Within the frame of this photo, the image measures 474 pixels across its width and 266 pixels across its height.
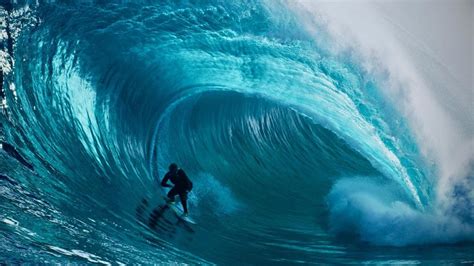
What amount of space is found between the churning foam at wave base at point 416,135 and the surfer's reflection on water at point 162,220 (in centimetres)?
264

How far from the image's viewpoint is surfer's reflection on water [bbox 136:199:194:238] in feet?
15.6

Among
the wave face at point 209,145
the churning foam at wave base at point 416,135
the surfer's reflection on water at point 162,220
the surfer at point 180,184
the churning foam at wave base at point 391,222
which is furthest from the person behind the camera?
the churning foam at wave base at point 416,135

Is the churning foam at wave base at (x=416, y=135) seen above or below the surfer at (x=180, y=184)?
above

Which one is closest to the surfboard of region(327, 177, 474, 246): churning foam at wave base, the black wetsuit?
the black wetsuit

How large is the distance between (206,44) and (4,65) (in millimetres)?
3594

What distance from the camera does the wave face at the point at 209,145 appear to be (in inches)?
168

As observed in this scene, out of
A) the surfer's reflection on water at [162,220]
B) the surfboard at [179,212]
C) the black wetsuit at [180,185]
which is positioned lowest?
the surfer's reflection on water at [162,220]

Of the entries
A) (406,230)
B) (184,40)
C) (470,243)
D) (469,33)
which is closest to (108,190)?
(184,40)

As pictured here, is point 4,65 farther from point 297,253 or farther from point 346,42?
point 346,42

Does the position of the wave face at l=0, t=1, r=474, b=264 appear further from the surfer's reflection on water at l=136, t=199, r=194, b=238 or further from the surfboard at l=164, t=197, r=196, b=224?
the surfboard at l=164, t=197, r=196, b=224

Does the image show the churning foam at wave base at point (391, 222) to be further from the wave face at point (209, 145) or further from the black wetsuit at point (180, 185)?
the black wetsuit at point (180, 185)

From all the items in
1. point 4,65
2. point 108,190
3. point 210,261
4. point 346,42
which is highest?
point 346,42

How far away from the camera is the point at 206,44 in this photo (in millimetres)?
7473

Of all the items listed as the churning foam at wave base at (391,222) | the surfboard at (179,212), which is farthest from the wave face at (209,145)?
the surfboard at (179,212)
